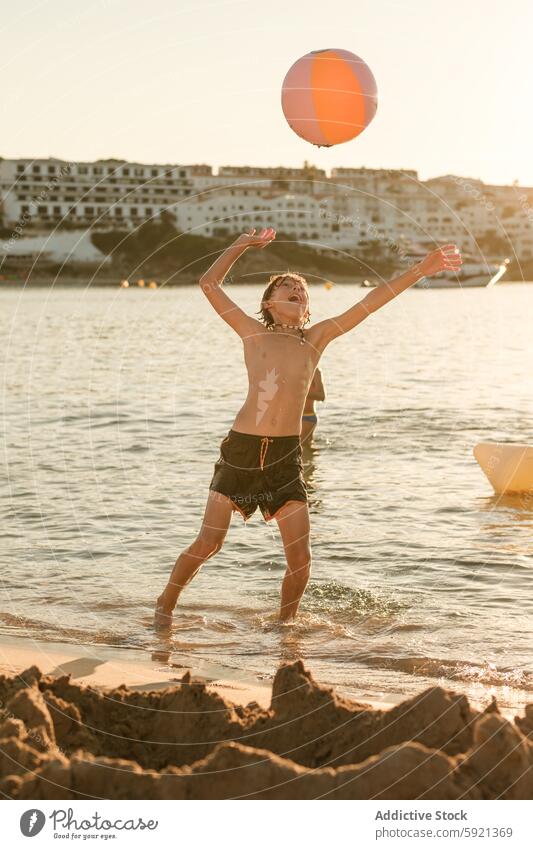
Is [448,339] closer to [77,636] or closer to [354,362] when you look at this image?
[354,362]

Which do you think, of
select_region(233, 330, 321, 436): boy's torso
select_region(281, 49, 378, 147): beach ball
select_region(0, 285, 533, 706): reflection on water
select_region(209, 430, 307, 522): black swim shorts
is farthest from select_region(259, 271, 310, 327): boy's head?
select_region(0, 285, 533, 706): reflection on water

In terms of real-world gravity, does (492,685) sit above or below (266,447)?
below

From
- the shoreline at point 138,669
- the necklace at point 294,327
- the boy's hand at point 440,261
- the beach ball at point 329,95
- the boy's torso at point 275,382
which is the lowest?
the shoreline at point 138,669

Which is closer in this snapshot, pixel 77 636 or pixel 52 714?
pixel 52 714

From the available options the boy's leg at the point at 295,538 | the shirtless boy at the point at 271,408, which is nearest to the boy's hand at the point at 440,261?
the shirtless boy at the point at 271,408

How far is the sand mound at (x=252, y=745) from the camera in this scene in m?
4.11

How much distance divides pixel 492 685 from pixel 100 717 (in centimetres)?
271

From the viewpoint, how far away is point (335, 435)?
18.7 metres

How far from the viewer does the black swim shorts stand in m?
7.18

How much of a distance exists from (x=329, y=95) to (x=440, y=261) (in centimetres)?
136

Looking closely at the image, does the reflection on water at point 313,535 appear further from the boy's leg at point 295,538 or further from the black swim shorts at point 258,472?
the black swim shorts at point 258,472

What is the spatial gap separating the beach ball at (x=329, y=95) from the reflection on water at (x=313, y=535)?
3.38 m

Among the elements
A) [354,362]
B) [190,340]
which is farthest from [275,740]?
[190,340]
